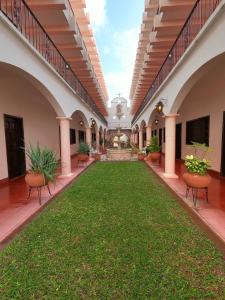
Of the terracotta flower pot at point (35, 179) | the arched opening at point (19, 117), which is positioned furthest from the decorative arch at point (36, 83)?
the terracotta flower pot at point (35, 179)

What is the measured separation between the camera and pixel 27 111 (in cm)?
848

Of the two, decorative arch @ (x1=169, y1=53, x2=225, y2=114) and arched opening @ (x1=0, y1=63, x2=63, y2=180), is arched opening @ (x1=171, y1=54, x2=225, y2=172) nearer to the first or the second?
decorative arch @ (x1=169, y1=53, x2=225, y2=114)

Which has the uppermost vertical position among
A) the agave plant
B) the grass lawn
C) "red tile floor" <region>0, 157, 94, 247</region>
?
the agave plant

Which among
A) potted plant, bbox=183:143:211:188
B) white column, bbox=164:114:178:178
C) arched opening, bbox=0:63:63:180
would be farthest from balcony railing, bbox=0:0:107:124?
potted plant, bbox=183:143:211:188

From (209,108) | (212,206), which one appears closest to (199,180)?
(212,206)

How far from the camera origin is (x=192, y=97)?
30.5 feet

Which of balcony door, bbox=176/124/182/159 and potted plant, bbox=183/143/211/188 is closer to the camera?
potted plant, bbox=183/143/211/188

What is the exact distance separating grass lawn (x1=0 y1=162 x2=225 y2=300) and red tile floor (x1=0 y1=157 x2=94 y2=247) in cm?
23

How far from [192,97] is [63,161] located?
686 centimetres

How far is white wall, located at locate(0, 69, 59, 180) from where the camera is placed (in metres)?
6.75

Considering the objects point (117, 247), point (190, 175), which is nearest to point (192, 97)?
point (190, 175)

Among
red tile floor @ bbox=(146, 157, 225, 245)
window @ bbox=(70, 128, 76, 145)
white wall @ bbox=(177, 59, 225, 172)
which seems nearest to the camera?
red tile floor @ bbox=(146, 157, 225, 245)

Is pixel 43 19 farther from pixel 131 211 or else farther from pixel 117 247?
pixel 117 247

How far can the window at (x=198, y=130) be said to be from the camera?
8297mm
